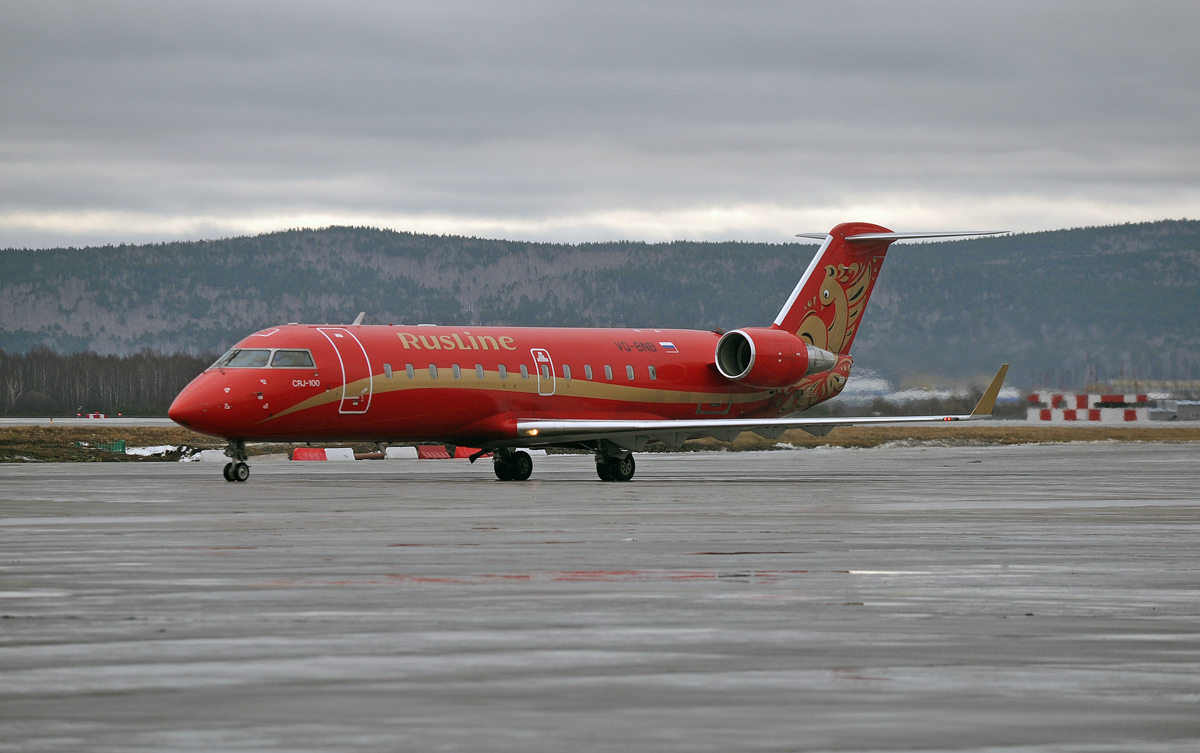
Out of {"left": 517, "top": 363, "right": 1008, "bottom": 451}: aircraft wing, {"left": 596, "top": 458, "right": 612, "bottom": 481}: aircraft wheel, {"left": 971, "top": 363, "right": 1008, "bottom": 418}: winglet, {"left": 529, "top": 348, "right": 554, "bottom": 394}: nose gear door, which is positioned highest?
{"left": 529, "top": 348, "right": 554, "bottom": 394}: nose gear door

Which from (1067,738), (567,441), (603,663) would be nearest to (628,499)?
(567,441)

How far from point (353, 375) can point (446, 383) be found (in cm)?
249

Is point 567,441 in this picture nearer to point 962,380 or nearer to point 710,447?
point 962,380

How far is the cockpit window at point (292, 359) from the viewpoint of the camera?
3422 cm

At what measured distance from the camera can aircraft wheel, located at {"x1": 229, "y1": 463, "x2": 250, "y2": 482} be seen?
33778 millimetres

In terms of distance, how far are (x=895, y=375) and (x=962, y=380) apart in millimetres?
2962

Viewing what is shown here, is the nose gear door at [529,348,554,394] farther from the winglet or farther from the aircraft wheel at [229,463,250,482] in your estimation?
the winglet

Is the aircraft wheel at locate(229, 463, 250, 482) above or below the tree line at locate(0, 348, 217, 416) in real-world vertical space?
below

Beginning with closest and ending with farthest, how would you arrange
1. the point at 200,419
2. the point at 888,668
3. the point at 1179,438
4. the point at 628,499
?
the point at 888,668
the point at 628,499
the point at 200,419
the point at 1179,438

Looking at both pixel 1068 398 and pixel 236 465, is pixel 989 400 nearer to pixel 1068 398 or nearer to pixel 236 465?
pixel 236 465

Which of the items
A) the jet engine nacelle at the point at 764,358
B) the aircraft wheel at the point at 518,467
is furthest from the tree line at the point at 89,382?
the aircraft wheel at the point at 518,467

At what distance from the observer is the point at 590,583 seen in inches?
518

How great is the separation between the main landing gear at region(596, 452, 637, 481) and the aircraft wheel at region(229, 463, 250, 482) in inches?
350

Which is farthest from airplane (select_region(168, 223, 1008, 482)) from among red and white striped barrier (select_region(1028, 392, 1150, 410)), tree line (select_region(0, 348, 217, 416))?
tree line (select_region(0, 348, 217, 416))
